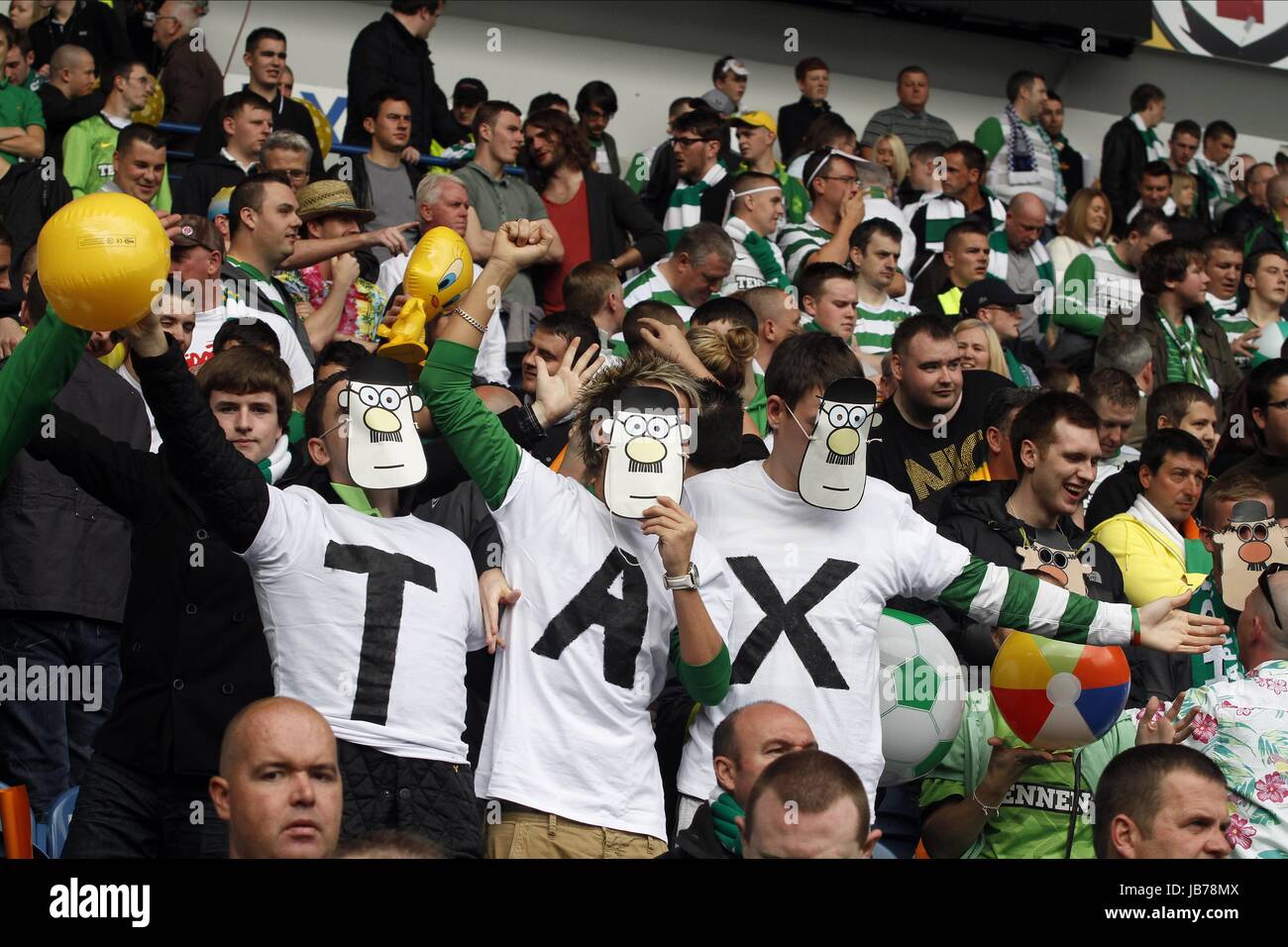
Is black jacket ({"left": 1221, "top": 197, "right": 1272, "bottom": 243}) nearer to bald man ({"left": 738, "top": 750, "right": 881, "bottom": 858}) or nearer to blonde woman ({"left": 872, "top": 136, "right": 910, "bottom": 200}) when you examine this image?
blonde woman ({"left": 872, "top": 136, "right": 910, "bottom": 200})

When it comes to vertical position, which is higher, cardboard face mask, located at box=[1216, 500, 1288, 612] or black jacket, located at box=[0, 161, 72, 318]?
black jacket, located at box=[0, 161, 72, 318]

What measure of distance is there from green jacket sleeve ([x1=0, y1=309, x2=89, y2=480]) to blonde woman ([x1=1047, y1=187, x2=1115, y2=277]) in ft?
27.5

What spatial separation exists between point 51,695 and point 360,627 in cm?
146

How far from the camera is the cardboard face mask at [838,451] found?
432 cm

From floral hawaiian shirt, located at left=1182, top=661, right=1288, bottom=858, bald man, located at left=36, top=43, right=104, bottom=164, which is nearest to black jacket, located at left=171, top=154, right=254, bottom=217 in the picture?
bald man, located at left=36, top=43, right=104, bottom=164

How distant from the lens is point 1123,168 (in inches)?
549

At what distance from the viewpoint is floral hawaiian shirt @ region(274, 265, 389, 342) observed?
23.6ft

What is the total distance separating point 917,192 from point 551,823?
8714 millimetres

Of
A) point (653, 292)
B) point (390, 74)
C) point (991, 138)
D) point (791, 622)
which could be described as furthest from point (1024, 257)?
point (791, 622)

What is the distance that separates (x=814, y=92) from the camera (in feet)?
43.1

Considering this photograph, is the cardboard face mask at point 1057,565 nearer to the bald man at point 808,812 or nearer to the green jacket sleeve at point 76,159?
the bald man at point 808,812

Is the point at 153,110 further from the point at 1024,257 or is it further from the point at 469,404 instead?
the point at 469,404
